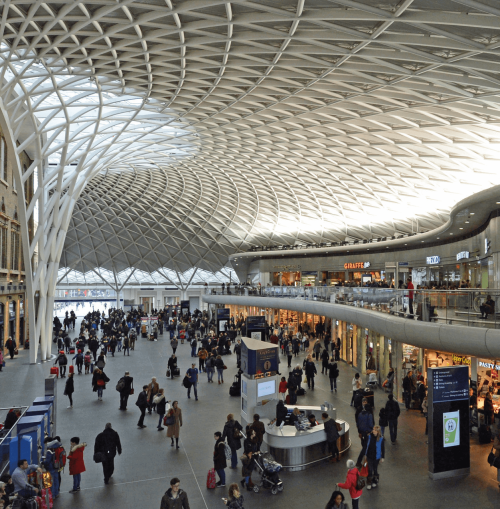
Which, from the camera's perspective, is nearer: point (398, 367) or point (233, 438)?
point (233, 438)

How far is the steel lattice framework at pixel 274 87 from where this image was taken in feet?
52.4

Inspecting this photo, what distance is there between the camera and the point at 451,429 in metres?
12.7

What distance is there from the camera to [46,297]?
113 ft

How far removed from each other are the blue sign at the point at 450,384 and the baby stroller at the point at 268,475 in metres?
4.85

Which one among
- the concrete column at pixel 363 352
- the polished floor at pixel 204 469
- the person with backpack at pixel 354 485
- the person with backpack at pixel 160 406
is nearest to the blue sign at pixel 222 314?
the concrete column at pixel 363 352

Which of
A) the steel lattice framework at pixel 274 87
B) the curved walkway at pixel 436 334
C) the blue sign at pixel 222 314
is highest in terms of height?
the steel lattice framework at pixel 274 87

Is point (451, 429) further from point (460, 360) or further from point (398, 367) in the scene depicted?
point (398, 367)

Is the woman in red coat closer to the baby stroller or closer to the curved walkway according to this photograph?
the baby stroller

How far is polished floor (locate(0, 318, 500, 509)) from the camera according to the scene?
1100cm

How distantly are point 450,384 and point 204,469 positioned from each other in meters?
7.48

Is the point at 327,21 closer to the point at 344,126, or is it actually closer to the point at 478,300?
the point at 478,300

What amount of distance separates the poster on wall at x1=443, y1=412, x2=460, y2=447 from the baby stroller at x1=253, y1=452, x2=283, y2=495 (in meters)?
4.79

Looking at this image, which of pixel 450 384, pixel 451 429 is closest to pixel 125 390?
pixel 451 429

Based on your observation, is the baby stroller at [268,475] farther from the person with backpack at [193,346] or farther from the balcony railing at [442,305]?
the person with backpack at [193,346]
